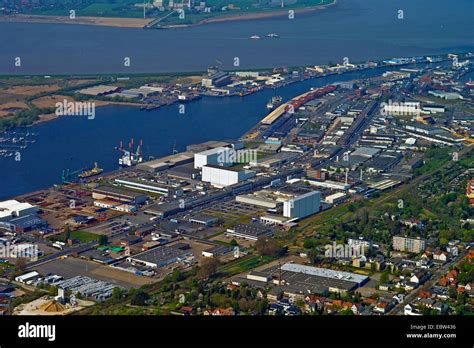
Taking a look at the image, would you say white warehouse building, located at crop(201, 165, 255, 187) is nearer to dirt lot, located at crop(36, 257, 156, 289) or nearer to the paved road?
dirt lot, located at crop(36, 257, 156, 289)

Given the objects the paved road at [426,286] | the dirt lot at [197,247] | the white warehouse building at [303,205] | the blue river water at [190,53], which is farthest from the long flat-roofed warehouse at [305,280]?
the blue river water at [190,53]

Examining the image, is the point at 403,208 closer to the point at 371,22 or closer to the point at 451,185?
the point at 451,185

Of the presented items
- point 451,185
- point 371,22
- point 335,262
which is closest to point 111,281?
point 335,262

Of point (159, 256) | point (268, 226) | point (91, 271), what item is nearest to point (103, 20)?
point (268, 226)

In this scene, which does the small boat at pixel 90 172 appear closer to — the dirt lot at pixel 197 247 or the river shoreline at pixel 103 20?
the dirt lot at pixel 197 247
